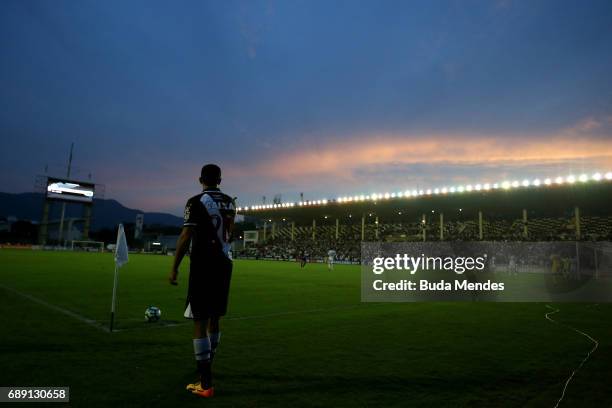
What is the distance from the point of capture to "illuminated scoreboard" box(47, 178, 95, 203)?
6712cm

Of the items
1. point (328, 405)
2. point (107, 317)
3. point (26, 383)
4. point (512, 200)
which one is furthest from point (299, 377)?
point (512, 200)

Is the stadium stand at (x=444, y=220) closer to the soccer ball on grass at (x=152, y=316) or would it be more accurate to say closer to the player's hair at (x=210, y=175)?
the soccer ball on grass at (x=152, y=316)

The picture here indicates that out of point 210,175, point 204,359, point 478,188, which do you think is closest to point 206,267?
point 204,359

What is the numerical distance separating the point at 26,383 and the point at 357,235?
220 feet

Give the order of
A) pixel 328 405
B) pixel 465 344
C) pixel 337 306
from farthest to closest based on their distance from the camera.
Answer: pixel 337 306, pixel 465 344, pixel 328 405

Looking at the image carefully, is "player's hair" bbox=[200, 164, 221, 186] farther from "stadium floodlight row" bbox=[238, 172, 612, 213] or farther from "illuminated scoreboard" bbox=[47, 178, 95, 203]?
"illuminated scoreboard" bbox=[47, 178, 95, 203]

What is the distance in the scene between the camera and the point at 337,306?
11.1m

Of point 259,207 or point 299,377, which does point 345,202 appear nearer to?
point 259,207

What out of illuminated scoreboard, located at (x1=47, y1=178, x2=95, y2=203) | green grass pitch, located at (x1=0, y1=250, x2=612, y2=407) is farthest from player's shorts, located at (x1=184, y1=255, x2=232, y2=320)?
illuminated scoreboard, located at (x1=47, y1=178, x2=95, y2=203)

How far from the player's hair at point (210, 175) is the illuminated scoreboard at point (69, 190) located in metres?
75.4

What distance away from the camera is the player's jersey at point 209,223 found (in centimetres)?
427

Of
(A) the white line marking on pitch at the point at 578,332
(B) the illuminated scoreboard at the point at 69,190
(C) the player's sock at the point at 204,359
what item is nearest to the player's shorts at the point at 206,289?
(C) the player's sock at the point at 204,359

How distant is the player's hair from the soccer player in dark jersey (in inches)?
6.4

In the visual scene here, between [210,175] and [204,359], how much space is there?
2063 millimetres
